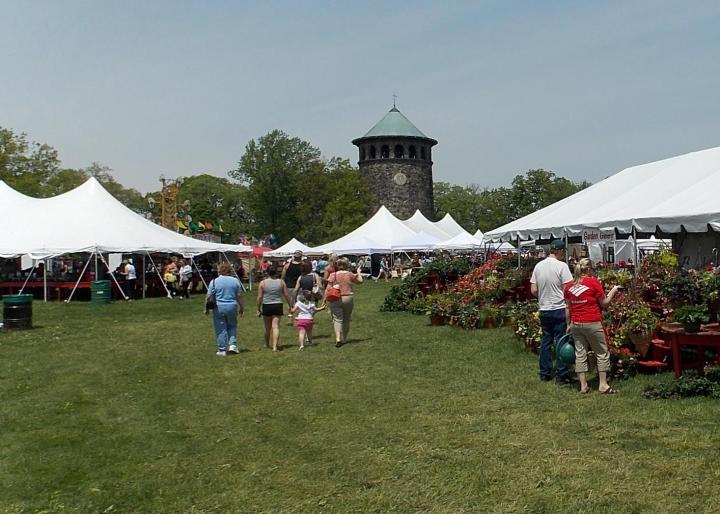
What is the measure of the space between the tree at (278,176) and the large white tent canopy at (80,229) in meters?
42.6

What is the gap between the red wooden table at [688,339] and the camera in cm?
720

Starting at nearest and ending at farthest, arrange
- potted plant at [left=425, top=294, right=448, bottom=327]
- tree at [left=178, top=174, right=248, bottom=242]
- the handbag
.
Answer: the handbag, potted plant at [left=425, top=294, right=448, bottom=327], tree at [left=178, top=174, right=248, bottom=242]

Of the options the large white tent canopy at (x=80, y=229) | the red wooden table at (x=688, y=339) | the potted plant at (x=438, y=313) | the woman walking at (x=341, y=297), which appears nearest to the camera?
the red wooden table at (x=688, y=339)

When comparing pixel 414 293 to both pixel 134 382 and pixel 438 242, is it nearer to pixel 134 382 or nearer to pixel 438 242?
pixel 134 382

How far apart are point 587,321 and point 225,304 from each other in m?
5.39

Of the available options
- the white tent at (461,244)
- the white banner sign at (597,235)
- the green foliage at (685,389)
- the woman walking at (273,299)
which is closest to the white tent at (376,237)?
the white tent at (461,244)

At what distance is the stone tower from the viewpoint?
2554 inches

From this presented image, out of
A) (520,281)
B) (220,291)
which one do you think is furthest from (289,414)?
(520,281)

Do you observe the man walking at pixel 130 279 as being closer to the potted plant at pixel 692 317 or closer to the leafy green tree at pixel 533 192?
the potted plant at pixel 692 317

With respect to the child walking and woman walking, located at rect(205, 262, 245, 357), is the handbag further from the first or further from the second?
woman walking, located at rect(205, 262, 245, 357)

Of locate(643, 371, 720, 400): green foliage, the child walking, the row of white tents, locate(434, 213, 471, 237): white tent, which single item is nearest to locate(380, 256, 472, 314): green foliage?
the child walking

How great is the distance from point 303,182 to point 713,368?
6176 cm

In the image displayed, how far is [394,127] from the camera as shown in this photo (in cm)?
6588

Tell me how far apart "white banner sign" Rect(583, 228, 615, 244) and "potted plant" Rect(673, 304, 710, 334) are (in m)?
5.68
